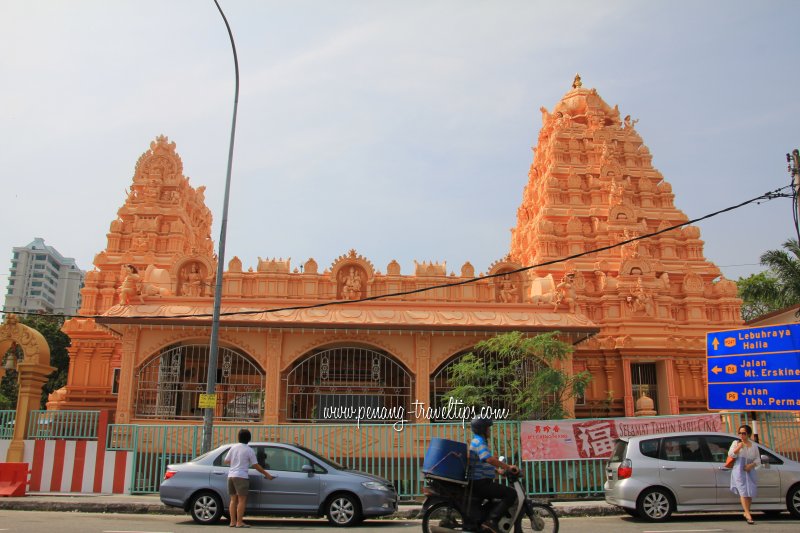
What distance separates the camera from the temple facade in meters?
19.3

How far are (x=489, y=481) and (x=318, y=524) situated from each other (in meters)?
3.92

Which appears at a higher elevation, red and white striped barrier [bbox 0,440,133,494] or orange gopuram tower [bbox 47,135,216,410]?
orange gopuram tower [bbox 47,135,216,410]

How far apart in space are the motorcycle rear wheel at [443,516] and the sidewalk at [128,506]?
4.07 metres

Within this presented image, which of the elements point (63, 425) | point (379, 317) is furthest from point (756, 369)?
point (63, 425)

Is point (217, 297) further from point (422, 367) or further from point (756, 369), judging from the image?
point (756, 369)

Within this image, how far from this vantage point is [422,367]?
761 inches

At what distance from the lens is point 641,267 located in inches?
1228

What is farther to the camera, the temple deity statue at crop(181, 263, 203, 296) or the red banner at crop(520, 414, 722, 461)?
the temple deity statue at crop(181, 263, 203, 296)

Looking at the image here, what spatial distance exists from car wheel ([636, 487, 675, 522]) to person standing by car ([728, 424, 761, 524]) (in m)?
1.03

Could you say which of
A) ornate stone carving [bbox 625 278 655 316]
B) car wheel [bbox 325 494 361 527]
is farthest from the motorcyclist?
ornate stone carving [bbox 625 278 655 316]

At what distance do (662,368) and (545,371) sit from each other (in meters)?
14.8

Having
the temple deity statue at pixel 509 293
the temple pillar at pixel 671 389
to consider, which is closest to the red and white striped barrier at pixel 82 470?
the temple deity statue at pixel 509 293

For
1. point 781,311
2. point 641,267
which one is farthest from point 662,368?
point 781,311

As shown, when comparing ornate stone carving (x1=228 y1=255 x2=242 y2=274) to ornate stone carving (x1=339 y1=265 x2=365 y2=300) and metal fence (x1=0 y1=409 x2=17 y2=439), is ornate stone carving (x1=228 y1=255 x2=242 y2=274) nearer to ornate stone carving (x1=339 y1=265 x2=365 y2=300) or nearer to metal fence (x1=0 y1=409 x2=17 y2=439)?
ornate stone carving (x1=339 y1=265 x2=365 y2=300)
